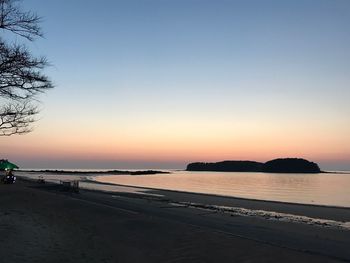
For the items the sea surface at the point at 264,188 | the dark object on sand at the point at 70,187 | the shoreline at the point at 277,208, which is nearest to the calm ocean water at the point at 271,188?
the sea surface at the point at 264,188

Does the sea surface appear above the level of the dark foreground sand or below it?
above

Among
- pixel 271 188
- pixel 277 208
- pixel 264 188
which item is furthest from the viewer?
pixel 271 188

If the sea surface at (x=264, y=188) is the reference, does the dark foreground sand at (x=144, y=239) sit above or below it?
below

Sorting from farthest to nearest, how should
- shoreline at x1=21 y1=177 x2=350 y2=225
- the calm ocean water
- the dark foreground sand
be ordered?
the calm ocean water → shoreline at x1=21 y1=177 x2=350 y2=225 → the dark foreground sand

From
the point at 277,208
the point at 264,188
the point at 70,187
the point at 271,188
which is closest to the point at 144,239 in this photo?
the point at 277,208

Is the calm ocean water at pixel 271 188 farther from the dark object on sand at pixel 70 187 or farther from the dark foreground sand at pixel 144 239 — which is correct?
the dark foreground sand at pixel 144 239

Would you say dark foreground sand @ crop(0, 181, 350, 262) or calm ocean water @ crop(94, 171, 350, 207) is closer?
dark foreground sand @ crop(0, 181, 350, 262)

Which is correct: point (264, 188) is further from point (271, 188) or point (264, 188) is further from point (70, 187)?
point (70, 187)

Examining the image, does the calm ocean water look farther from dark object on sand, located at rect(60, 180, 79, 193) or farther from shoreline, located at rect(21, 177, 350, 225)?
dark object on sand, located at rect(60, 180, 79, 193)

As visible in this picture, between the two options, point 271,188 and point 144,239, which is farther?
point 271,188

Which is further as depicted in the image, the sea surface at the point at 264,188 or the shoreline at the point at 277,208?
the sea surface at the point at 264,188

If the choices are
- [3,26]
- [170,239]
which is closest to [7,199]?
[3,26]

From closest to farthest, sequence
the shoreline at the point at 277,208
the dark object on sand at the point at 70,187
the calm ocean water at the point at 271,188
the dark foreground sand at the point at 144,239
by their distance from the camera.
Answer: the dark foreground sand at the point at 144,239, the shoreline at the point at 277,208, the dark object on sand at the point at 70,187, the calm ocean water at the point at 271,188

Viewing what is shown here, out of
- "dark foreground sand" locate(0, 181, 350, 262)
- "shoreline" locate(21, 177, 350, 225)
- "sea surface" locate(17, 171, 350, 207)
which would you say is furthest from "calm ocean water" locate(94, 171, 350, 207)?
"dark foreground sand" locate(0, 181, 350, 262)
